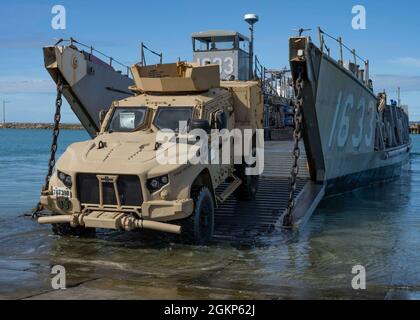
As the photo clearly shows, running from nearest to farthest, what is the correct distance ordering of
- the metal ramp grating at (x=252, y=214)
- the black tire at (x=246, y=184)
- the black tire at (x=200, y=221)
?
the black tire at (x=200, y=221) → the metal ramp grating at (x=252, y=214) → the black tire at (x=246, y=184)

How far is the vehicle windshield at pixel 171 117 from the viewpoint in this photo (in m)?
8.38

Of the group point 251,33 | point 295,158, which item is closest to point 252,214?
point 295,158

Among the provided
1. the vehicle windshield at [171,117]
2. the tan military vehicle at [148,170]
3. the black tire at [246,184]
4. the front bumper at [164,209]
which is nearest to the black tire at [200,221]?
the tan military vehicle at [148,170]

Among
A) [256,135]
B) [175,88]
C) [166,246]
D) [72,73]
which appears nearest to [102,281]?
[166,246]

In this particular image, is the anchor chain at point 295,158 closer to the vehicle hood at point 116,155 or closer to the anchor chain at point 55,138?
the vehicle hood at point 116,155

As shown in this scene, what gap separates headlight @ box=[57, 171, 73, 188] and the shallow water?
90cm

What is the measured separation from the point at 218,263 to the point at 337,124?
21.9 feet

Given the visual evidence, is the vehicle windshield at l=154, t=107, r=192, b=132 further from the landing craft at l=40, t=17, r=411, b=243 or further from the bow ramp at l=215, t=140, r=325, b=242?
the bow ramp at l=215, t=140, r=325, b=242

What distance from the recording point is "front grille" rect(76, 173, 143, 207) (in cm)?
726

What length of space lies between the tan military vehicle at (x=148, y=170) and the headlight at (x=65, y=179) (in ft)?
0.04

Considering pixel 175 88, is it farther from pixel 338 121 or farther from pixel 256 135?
pixel 338 121

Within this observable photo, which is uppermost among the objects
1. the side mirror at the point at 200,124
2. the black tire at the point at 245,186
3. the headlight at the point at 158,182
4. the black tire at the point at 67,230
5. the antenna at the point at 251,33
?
the antenna at the point at 251,33

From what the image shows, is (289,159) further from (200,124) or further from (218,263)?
(218,263)
